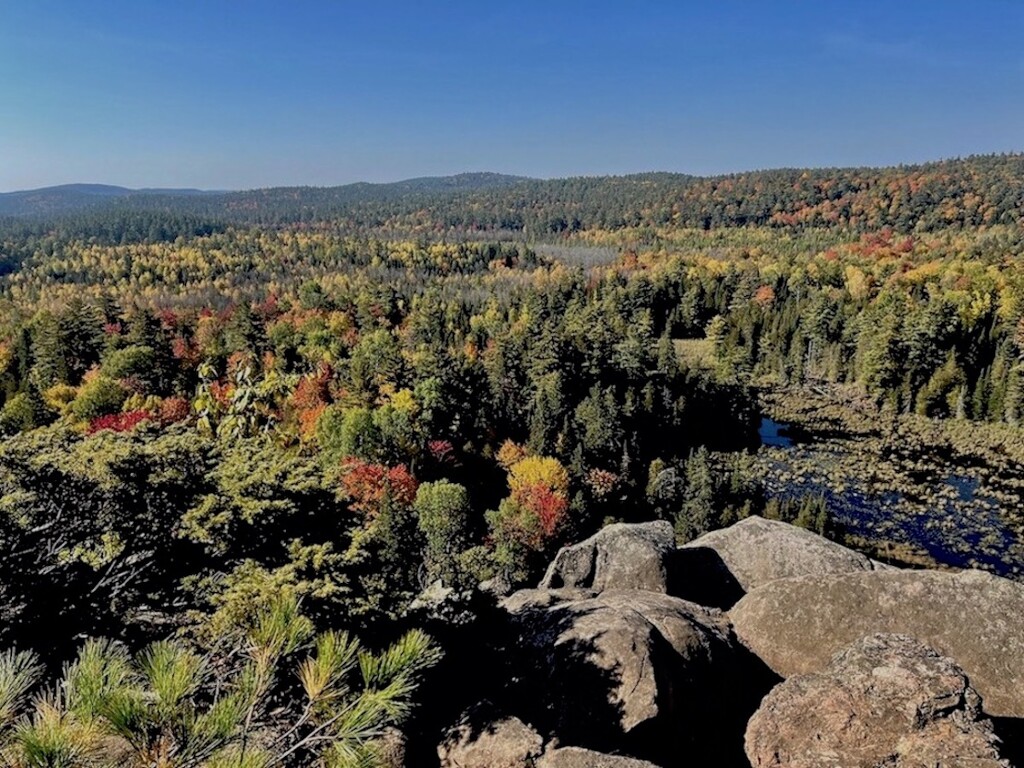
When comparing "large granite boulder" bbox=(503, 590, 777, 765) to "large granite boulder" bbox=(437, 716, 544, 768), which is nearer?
"large granite boulder" bbox=(437, 716, 544, 768)

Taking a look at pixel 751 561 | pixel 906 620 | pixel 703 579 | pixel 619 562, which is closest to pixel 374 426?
A: pixel 619 562

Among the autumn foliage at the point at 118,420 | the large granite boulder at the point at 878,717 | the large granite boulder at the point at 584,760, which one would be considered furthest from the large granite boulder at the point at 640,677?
the autumn foliage at the point at 118,420

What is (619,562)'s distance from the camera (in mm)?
19000

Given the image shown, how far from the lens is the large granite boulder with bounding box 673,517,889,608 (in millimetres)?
18969

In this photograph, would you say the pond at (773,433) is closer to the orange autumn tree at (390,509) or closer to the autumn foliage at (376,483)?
the orange autumn tree at (390,509)

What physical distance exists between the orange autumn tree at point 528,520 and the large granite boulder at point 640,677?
2472cm

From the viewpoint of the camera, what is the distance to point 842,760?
30.5ft

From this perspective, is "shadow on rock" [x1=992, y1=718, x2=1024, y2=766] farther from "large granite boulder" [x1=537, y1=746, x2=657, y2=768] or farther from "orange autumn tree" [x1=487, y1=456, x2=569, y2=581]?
"orange autumn tree" [x1=487, y1=456, x2=569, y2=581]

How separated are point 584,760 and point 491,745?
1637 millimetres

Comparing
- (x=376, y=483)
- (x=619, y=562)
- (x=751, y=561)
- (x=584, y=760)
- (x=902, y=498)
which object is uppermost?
(x=584, y=760)

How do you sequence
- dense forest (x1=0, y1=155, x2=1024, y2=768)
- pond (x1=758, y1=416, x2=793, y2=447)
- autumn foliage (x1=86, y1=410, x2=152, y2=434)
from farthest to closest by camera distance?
pond (x1=758, y1=416, x2=793, y2=447) → autumn foliage (x1=86, y1=410, x2=152, y2=434) → dense forest (x1=0, y1=155, x2=1024, y2=768)

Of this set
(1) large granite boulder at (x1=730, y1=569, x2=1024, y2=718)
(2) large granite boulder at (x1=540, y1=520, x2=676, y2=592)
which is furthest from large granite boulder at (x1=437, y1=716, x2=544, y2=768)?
(2) large granite boulder at (x1=540, y1=520, x2=676, y2=592)

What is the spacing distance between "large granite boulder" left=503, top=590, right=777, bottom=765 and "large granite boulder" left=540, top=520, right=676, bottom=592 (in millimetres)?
3559

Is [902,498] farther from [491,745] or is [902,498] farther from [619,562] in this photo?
[491,745]
